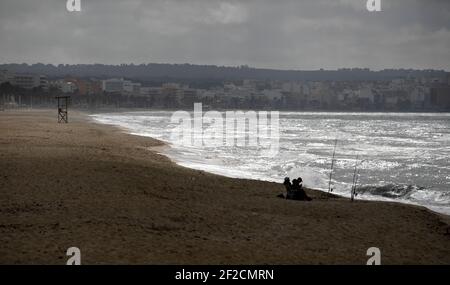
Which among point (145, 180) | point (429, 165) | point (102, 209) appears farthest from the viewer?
point (429, 165)

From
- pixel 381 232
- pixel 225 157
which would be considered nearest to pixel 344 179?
pixel 225 157

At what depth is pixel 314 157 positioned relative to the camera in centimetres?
2967

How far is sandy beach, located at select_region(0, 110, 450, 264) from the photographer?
24.9ft

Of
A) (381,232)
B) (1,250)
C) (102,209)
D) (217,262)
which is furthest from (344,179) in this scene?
(1,250)

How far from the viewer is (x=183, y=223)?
31.4 feet

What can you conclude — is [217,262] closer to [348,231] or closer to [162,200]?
[348,231]

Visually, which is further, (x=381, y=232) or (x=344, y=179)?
(x=344, y=179)

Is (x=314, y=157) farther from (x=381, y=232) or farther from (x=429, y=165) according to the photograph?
(x=381, y=232)

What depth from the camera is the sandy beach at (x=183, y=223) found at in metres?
7.58

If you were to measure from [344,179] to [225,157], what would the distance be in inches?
337

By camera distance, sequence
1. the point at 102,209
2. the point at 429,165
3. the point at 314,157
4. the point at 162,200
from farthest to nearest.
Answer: the point at 314,157 → the point at 429,165 → the point at 162,200 → the point at 102,209

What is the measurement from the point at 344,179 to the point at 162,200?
11253mm
